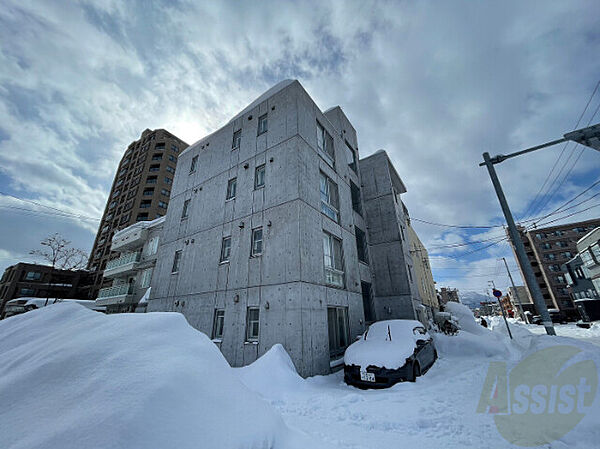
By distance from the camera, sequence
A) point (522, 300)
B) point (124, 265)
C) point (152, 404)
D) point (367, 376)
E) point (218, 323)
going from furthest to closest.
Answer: point (522, 300) → point (124, 265) → point (218, 323) → point (367, 376) → point (152, 404)

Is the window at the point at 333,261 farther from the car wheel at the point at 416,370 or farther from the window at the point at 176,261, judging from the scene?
the window at the point at 176,261

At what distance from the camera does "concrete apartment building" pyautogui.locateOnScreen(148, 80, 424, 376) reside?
848 centimetres

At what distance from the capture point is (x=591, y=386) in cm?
384

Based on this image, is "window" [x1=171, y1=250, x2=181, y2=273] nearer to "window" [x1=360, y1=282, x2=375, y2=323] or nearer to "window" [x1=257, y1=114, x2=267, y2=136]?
"window" [x1=257, y1=114, x2=267, y2=136]

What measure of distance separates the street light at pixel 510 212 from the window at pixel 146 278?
86.3 feet

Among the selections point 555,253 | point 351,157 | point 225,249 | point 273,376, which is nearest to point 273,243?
point 225,249

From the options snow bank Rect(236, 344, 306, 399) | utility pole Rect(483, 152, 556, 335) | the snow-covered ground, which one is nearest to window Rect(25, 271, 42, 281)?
snow bank Rect(236, 344, 306, 399)

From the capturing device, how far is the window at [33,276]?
45.1m

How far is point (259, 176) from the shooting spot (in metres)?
11.5

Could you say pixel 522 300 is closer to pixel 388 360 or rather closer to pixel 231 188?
pixel 388 360

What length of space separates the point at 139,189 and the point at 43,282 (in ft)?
83.6

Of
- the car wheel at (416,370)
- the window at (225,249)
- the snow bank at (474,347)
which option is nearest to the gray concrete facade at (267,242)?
the window at (225,249)

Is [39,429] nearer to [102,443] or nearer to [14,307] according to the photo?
[102,443]

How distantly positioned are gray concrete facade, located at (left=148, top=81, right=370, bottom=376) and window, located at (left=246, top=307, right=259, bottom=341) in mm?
37
